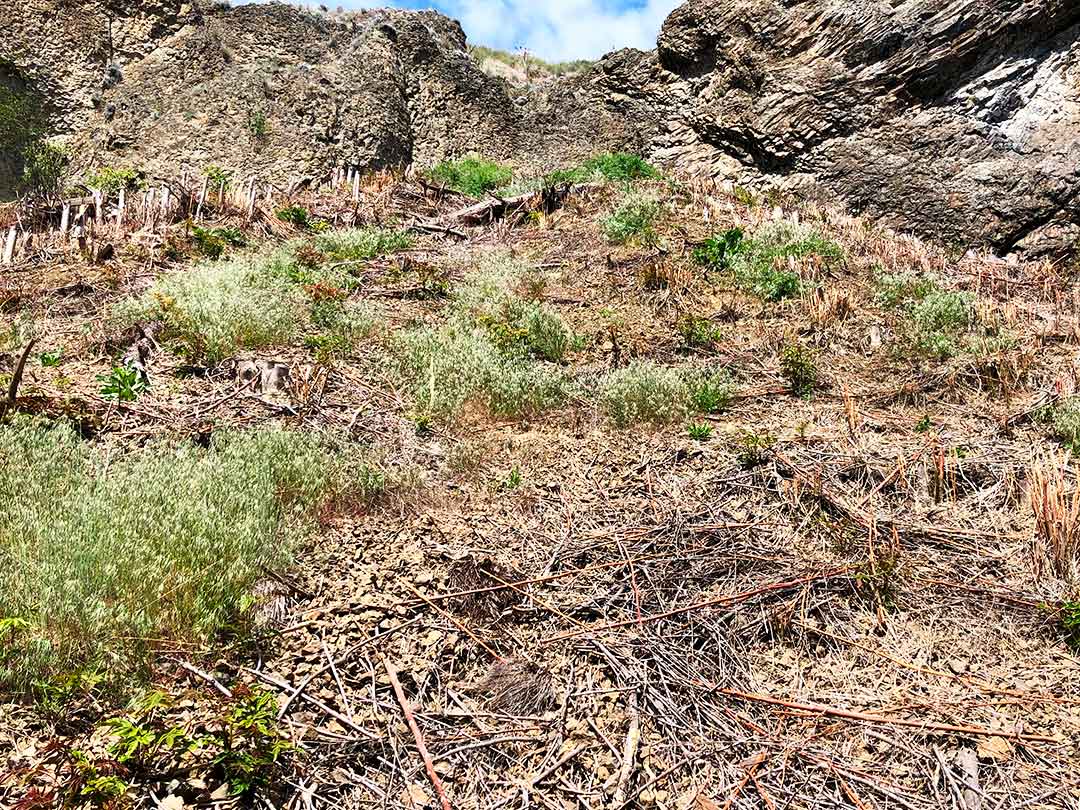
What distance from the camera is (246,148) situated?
1681cm

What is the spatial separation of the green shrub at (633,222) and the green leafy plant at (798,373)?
4.22m

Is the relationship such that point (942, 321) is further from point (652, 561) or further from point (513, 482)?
point (513, 482)

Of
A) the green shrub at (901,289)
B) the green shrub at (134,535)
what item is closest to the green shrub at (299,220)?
the green shrub at (134,535)

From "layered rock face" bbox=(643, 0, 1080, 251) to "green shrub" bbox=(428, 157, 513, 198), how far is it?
18.6ft

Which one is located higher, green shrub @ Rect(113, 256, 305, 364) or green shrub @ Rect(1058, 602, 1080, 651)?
green shrub @ Rect(113, 256, 305, 364)

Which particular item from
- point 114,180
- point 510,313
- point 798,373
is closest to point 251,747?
point 798,373

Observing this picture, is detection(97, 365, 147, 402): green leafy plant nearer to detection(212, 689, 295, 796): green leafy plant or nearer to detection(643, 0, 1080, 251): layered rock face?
detection(212, 689, 295, 796): green leafy plant

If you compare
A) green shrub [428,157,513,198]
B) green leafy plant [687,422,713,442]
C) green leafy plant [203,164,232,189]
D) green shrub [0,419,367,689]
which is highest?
green shrub [428,157,513,198]

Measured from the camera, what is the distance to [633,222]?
35.1 feet

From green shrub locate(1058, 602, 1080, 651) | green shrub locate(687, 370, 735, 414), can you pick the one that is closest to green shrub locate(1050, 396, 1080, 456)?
green shrub locate(1058, 602, 1080, 651)

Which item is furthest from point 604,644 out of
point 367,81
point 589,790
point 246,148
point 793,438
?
point 367,81

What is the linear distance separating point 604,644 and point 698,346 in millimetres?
4480

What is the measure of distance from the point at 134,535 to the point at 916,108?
1643 centimetres

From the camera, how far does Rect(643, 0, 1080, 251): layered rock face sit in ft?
40.9
